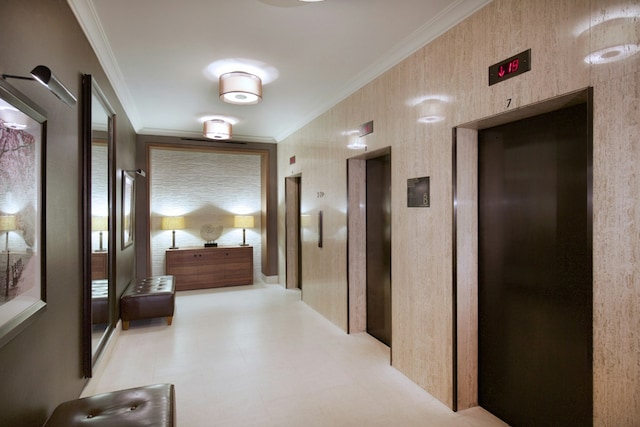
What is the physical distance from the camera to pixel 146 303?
4.61m

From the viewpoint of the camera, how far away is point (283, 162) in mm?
7117

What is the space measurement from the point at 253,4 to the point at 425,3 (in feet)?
4.19

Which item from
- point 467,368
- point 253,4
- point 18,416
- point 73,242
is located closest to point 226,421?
point 18,416

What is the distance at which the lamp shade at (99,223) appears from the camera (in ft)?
9.28

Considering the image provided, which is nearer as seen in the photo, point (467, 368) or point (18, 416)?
point (18, 416)

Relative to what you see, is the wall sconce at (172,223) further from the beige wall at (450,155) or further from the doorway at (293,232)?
the beige wall at (450,155)

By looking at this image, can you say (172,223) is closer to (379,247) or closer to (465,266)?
(379,247)

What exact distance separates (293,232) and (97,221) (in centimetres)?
424

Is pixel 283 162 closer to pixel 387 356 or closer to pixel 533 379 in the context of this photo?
pixel 387 356

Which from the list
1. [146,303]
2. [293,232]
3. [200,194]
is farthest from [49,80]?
[200,194]

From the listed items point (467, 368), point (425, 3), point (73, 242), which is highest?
point (425, 3)

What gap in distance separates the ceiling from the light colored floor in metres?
3.01

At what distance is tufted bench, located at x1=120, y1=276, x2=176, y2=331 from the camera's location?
4.53 m

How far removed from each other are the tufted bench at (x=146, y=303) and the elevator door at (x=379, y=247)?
8.96 feet
